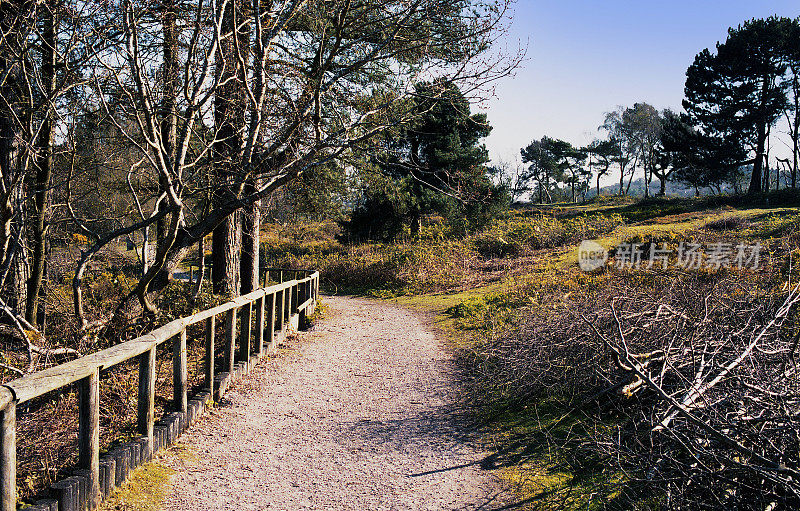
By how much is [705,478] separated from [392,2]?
6793 mm

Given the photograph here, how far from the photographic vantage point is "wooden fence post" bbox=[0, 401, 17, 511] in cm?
290

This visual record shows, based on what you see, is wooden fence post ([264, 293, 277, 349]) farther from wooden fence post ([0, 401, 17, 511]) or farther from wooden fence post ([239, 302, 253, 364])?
wooden fence post ([0, 401, 17, 511])

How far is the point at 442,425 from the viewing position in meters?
5.97

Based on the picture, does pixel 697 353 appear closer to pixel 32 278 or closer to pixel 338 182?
pixel 32 278

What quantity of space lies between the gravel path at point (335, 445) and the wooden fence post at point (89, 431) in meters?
0.54

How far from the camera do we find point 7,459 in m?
2.93

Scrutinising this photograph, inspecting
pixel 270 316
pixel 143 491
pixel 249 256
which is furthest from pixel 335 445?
pixel 249 256

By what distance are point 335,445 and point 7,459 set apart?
2.86m

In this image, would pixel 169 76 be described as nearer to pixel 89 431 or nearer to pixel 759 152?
pixel 89 431

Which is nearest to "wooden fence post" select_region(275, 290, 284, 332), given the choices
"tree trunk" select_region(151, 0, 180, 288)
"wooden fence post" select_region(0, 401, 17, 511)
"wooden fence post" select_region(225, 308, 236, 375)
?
"tree trunk" select_region(151, 0, 180, 288)

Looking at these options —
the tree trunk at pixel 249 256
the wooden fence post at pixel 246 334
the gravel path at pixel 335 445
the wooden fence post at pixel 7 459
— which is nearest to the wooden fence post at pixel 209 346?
the gravel path at pixel 335 445

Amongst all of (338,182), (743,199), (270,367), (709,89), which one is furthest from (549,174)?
(270,367)

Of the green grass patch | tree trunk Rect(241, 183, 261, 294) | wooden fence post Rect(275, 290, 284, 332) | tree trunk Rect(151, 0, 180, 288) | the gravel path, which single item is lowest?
the gravel path

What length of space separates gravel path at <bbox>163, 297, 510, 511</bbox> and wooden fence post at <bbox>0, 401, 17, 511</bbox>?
1.23 meters
